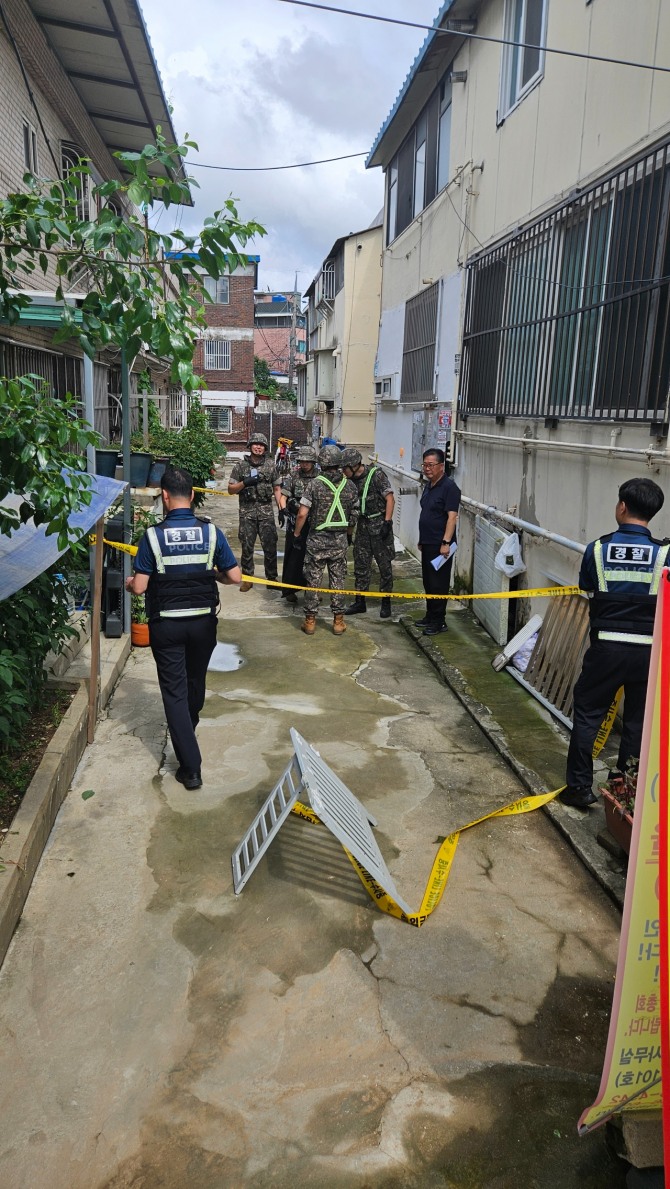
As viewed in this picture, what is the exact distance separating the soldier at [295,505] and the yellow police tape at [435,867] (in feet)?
15.4

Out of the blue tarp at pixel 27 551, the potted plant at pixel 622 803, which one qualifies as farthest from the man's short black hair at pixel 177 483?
the potted plant at pixel 622 803

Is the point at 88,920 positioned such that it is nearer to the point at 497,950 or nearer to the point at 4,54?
the point at 497,950

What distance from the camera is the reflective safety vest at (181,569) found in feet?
14.5

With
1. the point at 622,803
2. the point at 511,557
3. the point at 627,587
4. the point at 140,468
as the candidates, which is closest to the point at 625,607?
the point at 627,587

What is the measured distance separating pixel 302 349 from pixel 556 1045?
64.2 m

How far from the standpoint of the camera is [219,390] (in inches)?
1583

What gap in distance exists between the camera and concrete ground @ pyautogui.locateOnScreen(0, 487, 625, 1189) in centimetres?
243

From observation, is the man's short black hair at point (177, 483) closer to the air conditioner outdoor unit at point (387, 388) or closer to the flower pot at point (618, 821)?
the flower pot at point (618, 821)

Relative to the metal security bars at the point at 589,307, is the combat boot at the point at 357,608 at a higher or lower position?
lower

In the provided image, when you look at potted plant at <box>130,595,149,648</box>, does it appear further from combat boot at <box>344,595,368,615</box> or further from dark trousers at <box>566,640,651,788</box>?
dark trousers at <box>566,640,651,788</box>

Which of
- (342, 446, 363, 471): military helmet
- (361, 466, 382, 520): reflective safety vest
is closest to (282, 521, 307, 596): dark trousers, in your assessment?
(361, 466, 382, 520): reflective safety vest

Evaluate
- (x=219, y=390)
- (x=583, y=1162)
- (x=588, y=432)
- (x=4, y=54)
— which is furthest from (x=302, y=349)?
(x=583, y=1162)

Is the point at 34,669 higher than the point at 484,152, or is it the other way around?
the point at 484,152

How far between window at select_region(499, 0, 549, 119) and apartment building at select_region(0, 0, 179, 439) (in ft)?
13.2
